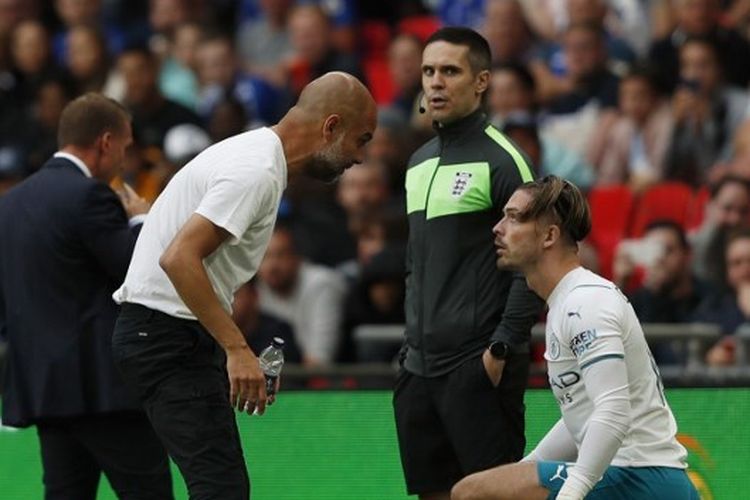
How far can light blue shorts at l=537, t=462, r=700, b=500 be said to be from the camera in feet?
21.5

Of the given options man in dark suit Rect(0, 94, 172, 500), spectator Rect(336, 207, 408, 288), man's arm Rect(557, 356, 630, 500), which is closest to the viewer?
man's arm Rect(557, 356, 630, 500)

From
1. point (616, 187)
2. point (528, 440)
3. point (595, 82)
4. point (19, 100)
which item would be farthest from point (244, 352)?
→ point (19, 100)

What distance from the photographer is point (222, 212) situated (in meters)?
6.68

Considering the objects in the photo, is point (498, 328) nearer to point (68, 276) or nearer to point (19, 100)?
point (68, 276)

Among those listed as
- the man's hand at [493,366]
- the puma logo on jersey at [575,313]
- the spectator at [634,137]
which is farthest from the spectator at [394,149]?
the puma logo on jersey at [575,313]

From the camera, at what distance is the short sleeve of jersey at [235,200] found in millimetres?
6680

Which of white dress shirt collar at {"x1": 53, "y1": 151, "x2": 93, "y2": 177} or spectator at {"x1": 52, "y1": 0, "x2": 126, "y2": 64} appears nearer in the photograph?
white dress shirt collar at {"x1": 53, "y1": 151, "x2": 93, "y2": 177}

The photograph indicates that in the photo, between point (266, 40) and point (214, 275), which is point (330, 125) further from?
point (266, 40)

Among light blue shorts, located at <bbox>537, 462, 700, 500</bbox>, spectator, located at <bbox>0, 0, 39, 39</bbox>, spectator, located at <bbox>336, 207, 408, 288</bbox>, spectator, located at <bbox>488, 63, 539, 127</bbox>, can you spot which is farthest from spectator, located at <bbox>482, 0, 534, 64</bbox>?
light blue shorts, located at <bbox>537, 462, 700, 500</bbox>

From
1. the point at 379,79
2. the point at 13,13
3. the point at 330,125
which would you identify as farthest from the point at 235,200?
the point at 13,13

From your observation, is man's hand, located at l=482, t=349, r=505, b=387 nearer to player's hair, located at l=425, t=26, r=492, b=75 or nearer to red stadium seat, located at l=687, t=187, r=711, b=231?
player's hair, located at l=425, t=26, r=492, b=75

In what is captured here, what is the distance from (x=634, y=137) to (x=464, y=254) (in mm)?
5171

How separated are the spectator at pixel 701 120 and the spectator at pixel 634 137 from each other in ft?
0.30

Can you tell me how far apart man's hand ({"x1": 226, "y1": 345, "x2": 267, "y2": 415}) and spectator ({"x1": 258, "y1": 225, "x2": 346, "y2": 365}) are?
4703mm
